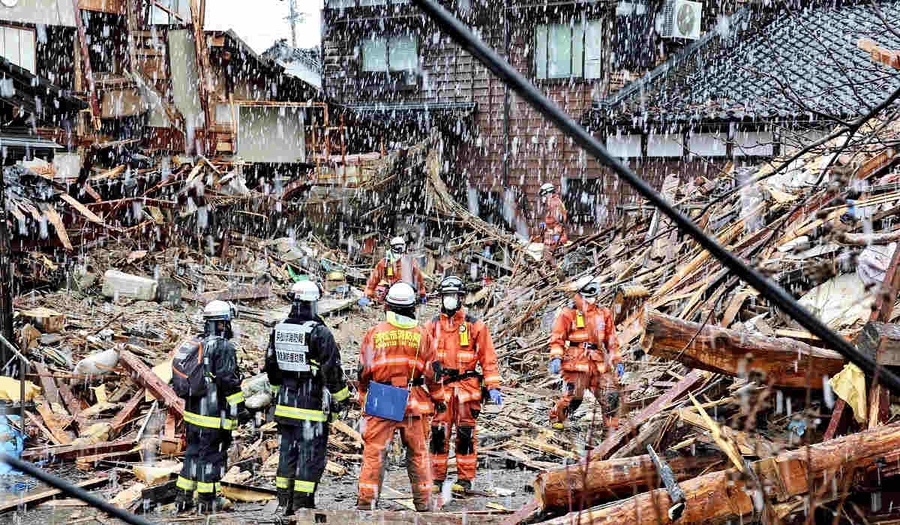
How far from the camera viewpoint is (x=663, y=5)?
72.3 ft

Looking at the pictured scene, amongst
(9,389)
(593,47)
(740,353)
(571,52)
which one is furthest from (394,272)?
(593,47)

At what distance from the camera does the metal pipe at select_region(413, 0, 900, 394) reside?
200 centimetres

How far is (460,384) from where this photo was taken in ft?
25.9

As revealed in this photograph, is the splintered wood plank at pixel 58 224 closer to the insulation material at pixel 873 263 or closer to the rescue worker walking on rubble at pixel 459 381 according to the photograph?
the rescue worker walking on rubble at pixel 459 381

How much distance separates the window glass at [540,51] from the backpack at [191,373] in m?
17.9

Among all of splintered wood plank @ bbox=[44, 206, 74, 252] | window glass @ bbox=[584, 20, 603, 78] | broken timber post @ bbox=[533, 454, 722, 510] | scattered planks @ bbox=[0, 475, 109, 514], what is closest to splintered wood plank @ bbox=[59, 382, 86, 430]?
scattered planks @ bbox=[0, 475, 109, 514]

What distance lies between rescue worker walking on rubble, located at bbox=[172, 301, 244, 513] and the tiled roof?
11.5 meters

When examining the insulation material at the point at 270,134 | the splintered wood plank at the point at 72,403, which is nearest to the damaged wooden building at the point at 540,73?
the insulation material at the point at 270,134

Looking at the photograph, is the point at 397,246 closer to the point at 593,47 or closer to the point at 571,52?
the point at 571,52

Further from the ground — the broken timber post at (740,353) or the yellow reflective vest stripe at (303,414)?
the broken timber post at (740,353)

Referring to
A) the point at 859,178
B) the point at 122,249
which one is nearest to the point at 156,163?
the point at 122,249

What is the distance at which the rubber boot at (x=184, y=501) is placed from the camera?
23.0 ft

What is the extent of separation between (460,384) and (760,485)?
3.75 meters

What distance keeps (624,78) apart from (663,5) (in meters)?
2.17
